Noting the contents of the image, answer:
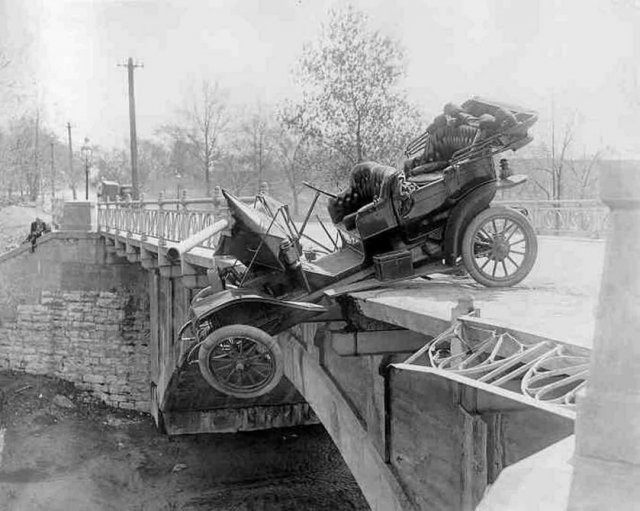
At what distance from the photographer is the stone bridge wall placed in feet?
75.2

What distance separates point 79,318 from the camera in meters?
23.3

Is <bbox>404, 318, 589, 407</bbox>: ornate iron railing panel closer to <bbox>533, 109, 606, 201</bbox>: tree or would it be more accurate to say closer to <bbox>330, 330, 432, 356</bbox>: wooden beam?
<bbox>330, 330, 432, 356</bbox>: wooden beam

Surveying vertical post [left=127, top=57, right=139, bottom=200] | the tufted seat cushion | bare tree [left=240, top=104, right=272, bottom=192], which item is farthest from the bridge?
bare tree [left=240, top=104, right=272, bottom=192]

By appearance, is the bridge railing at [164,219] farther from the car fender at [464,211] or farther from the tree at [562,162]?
the tree at [562,162]

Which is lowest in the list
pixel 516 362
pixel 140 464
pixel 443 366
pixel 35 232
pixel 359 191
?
pixel 140 464

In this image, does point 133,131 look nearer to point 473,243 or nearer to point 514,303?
point 473,243

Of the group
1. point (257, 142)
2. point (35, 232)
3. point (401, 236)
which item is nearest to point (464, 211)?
point (401, 236)

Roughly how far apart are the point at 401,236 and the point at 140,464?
528 inches

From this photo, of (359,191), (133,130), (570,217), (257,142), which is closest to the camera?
(359,191)

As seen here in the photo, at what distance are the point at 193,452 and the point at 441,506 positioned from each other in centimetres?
Answer: 1498

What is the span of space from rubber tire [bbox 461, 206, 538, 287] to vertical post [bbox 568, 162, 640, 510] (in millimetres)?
5337

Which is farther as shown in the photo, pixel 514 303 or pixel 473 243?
pixel 473 243

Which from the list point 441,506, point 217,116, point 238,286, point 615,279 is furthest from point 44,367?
point 615,279

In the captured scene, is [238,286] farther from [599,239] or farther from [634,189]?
[599,239]
